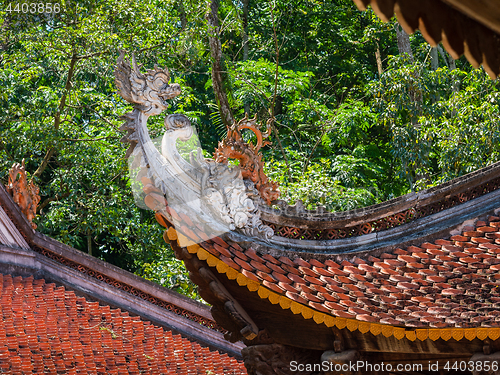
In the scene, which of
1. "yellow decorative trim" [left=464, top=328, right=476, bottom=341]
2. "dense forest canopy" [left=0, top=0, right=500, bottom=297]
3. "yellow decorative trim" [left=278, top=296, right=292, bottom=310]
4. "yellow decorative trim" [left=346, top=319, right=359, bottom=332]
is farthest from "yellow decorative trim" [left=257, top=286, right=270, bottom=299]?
"dense forest canopy" [left=0, top=0, right=500, bottom=297]

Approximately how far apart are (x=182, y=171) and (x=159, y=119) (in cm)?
839

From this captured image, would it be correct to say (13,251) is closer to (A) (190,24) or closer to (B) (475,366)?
(B) (475,366)

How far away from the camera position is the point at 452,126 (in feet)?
37.0

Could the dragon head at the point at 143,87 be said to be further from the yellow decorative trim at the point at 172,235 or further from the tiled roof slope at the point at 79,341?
the tiled roof slope at the point at 79,341

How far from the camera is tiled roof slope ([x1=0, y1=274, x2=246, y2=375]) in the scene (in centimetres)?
504

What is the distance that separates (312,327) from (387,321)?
596 millimetres

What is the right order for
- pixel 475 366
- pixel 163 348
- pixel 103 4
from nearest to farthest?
pixel 475 366
pixel 163 348
pixel 103 4

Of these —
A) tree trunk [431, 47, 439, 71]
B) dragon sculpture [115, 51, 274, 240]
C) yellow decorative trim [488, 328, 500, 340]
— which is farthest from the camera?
tree trunk [431, 47, 439, 71]

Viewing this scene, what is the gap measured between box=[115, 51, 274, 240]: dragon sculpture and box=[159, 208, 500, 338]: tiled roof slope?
185 mm

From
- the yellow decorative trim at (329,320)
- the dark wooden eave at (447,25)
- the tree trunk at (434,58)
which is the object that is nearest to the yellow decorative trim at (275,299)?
the yellow decorative trim at (329,320)

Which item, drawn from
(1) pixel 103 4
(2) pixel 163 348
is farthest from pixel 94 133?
(2) pixel 163 348

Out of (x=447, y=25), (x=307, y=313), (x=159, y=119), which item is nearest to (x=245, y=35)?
(x=159, y=119)

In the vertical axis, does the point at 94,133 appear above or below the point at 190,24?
below

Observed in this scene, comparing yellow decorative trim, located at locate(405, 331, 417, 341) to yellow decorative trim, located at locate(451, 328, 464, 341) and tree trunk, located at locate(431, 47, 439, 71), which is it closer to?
yellow decorative trim, located at locate(451, 328, 464, 341)
